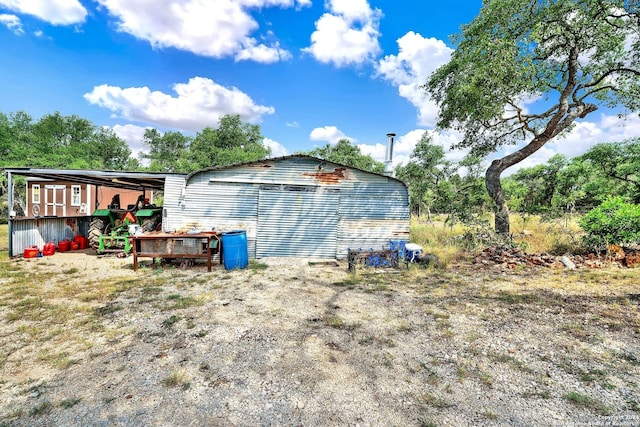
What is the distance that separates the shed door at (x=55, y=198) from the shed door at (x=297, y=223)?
1836cm

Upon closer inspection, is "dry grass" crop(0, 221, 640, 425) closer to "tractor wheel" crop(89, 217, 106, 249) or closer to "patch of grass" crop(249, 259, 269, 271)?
"patch of grass" crop(249, 259, 269, 271)

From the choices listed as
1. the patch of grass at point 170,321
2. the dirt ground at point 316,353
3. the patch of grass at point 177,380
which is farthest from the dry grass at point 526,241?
the patch of grass at point 177,380

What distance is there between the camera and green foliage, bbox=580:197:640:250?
823 centimetres

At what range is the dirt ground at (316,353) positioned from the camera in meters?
2.55

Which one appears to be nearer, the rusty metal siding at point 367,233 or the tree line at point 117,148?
the rusty metal siding at point 367,233

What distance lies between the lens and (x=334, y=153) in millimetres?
33844

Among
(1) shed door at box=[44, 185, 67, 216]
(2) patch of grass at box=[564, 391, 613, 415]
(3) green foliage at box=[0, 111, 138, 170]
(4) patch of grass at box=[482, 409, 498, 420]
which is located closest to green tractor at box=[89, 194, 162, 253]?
(4) patch of grass at box=[482, 409, 498, 420]

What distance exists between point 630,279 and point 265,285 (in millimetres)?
8642

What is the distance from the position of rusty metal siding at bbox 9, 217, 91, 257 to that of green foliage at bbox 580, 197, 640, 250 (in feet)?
58.8

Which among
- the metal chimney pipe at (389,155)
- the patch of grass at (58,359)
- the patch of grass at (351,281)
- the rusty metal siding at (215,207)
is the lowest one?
the patch of grass at (58,359)

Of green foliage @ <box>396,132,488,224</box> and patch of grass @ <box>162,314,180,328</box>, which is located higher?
green foliage @ <box>396,132,488,224</box>

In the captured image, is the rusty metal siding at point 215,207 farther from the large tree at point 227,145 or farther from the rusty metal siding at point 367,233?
the large tree at point 227,145

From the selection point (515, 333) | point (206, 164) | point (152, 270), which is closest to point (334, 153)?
point (206, 164)

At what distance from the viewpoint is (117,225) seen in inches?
405
